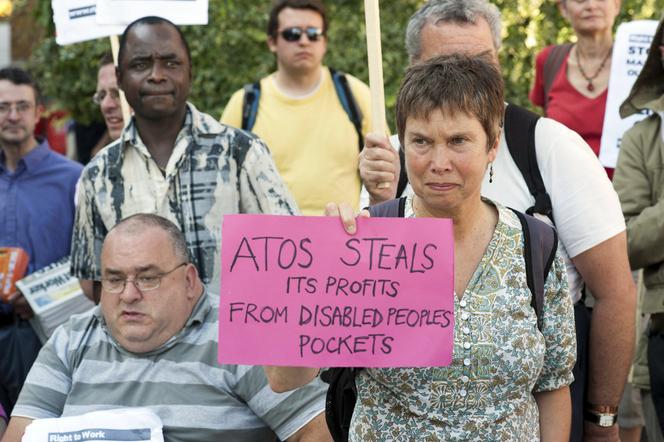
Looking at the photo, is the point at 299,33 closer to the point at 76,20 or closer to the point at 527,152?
the point at 76,20

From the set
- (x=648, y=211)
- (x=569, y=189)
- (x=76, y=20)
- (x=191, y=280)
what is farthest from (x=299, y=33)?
(x=569, y=189)

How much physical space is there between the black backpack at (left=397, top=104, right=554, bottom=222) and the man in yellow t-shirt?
2.49 meters

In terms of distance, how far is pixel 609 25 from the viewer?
559 centimetres

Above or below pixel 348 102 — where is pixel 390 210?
below

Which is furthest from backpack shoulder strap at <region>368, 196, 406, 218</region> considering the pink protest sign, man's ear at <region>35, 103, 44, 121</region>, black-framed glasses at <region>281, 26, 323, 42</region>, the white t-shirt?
man's ear at <region>35, 103, 44, 121</region>

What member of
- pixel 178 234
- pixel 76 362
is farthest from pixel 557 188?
pixel 76 362

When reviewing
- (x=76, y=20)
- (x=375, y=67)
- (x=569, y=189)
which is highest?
(x=76, y=20)

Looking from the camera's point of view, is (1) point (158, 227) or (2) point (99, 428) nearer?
(2) point (99, 428)

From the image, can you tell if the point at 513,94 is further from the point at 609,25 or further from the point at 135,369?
the point at 135,369

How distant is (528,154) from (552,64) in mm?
2622

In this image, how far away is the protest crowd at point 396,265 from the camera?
271 centimetres

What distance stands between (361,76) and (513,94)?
3.86ft

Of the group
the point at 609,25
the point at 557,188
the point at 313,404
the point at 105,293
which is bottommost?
the point at 313,404

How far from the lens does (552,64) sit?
5.77 metres
